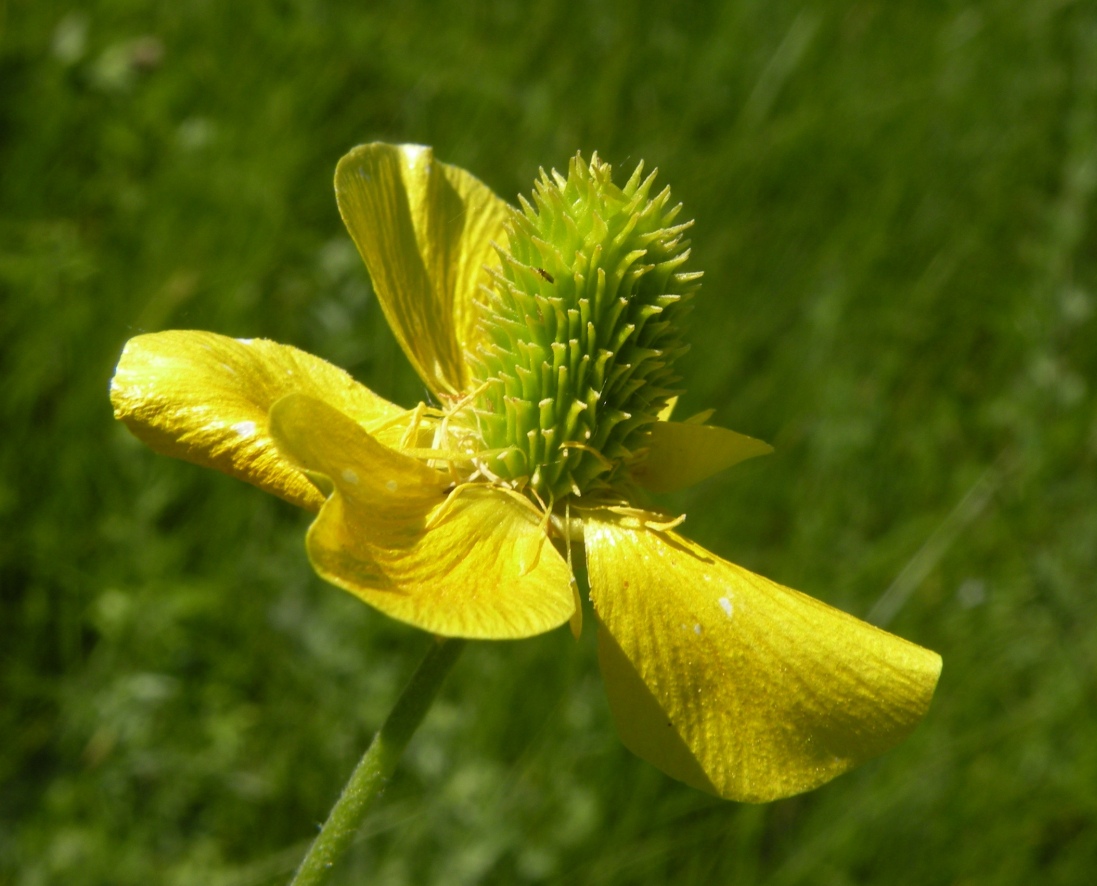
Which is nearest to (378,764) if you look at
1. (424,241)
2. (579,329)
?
(579,329)

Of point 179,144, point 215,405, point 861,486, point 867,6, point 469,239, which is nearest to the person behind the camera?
point 215,405

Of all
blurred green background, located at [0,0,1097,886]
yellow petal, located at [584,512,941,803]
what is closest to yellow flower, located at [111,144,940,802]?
yellow petal, located at [584,512,941,803]

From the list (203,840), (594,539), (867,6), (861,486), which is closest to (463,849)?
(203,840)

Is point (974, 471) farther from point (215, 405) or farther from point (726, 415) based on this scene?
point (215, 405)

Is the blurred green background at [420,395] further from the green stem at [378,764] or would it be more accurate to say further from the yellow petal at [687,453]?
the green stem at [378,764]

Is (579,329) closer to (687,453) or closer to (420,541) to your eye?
(687,453)
